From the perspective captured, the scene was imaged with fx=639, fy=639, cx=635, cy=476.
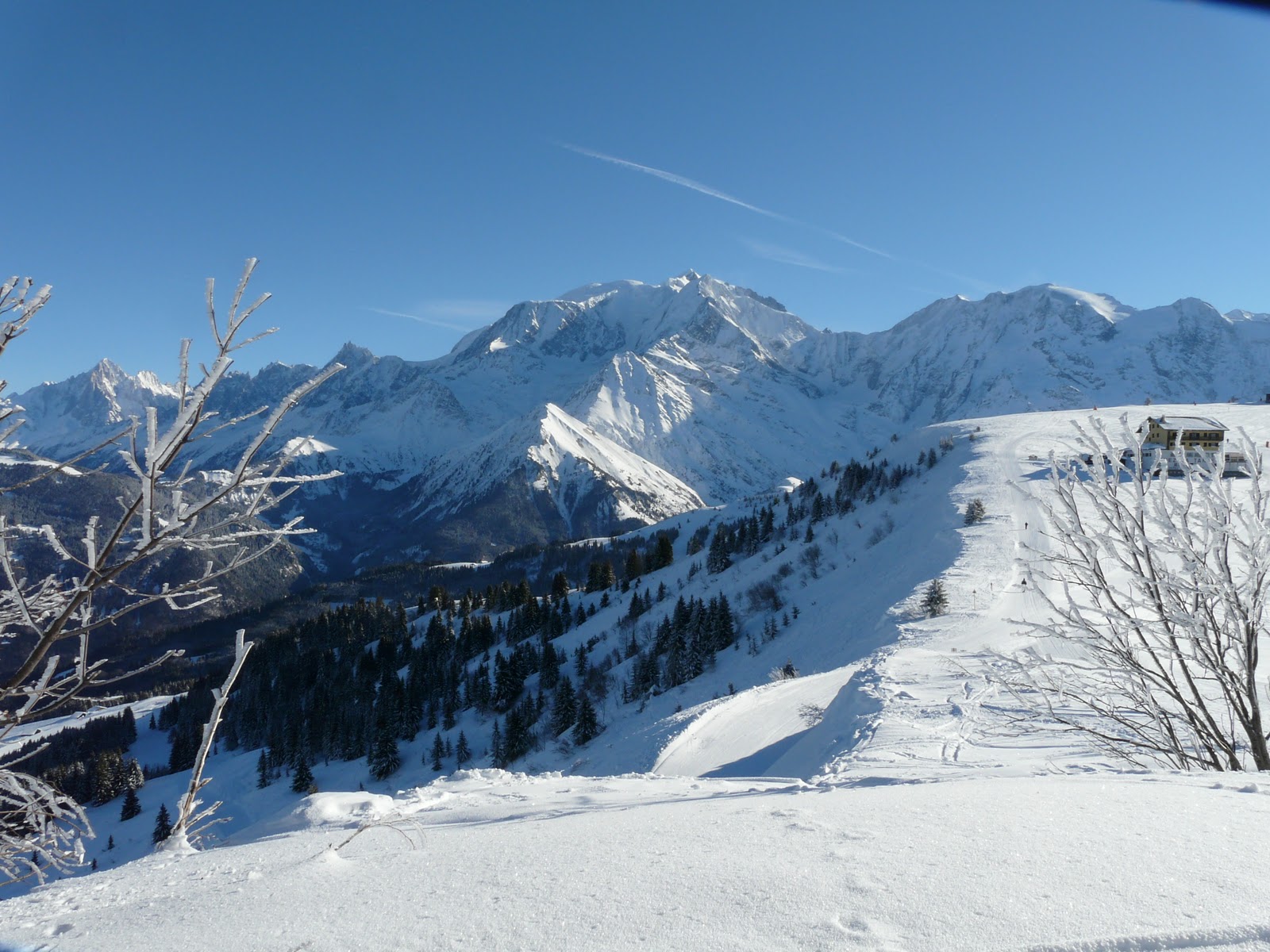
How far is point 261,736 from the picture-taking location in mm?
75438

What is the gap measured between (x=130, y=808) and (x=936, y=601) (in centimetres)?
6699

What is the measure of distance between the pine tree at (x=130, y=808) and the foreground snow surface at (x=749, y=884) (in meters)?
69.2

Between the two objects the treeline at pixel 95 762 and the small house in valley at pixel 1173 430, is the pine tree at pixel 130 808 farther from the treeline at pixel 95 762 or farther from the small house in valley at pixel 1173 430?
the small house in valley at pixel 1173 430

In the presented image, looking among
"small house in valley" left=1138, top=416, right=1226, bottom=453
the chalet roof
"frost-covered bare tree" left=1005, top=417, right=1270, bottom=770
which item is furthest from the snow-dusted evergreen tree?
the chalet roof

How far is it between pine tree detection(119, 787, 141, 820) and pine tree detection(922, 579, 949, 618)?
65.8 metres

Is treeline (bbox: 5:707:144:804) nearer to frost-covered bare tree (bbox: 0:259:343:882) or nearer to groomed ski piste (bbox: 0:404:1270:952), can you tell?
groomed ski piste (bbox: 0:404:1270:952)

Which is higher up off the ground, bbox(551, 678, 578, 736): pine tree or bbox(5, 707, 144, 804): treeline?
bbox(551, 678, 578, 736): pine tree

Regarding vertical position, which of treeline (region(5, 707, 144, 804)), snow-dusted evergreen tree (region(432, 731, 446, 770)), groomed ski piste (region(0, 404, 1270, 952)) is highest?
groomed ski piste (region(0, 404, 1270, 952))

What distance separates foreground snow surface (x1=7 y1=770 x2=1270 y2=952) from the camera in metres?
2.83

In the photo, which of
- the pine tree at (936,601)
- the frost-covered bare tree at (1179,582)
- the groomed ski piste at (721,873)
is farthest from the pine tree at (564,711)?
the frost-covered bare tree at (1179,582)

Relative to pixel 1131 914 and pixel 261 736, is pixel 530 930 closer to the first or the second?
pixel 1131 914

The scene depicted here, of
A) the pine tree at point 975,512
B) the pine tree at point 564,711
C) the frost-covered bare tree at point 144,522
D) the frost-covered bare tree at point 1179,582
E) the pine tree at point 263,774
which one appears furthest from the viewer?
the pine tree at point 263,774

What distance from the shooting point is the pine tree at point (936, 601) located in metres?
33.2

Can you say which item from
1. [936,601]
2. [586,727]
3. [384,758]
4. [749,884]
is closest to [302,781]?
[384,758]
